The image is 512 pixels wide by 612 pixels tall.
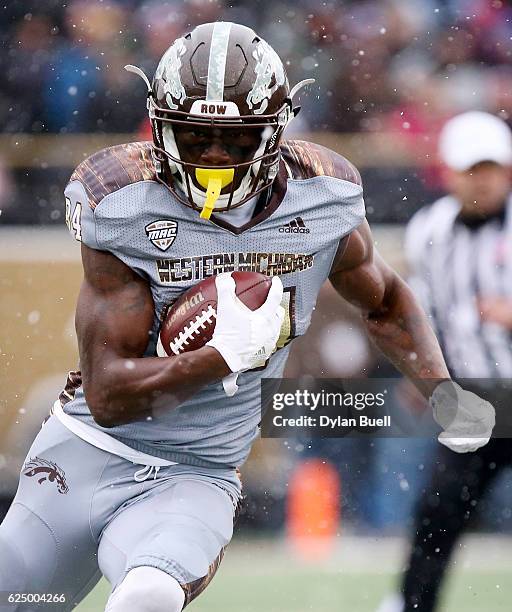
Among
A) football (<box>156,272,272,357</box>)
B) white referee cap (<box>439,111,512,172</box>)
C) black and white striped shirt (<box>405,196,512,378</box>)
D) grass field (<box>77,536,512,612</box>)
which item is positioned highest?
football (<box>156,272,272,357</box>)

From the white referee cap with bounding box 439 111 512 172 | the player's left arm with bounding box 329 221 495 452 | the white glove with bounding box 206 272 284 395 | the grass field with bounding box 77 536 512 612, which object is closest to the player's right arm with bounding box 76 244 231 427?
the white glove with bounding box 206 272 284 395

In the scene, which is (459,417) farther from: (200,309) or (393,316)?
(200,309)

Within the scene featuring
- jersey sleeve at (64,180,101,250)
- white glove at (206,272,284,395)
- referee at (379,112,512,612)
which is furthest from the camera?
referee at (379,112,512,612)

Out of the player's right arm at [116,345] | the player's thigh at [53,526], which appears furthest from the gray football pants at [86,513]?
the player's right arm at [116,345]

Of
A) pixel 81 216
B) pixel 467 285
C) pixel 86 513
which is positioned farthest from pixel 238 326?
pixel 467 285

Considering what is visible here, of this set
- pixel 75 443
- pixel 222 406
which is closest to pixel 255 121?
pixel 222 406

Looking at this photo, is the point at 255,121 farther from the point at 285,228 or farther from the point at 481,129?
the point at 481,129

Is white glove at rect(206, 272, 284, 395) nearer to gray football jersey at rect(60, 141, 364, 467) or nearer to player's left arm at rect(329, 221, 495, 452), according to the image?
gray football jersey at rect(60, 141, 364, 467)

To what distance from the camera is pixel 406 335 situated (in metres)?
2.34

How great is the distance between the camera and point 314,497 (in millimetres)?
3893

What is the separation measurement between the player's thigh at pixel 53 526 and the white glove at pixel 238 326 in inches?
16.8

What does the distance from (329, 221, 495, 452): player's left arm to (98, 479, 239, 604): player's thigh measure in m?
0.50

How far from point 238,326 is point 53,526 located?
56cm

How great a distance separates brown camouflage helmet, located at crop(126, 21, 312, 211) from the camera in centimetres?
191
